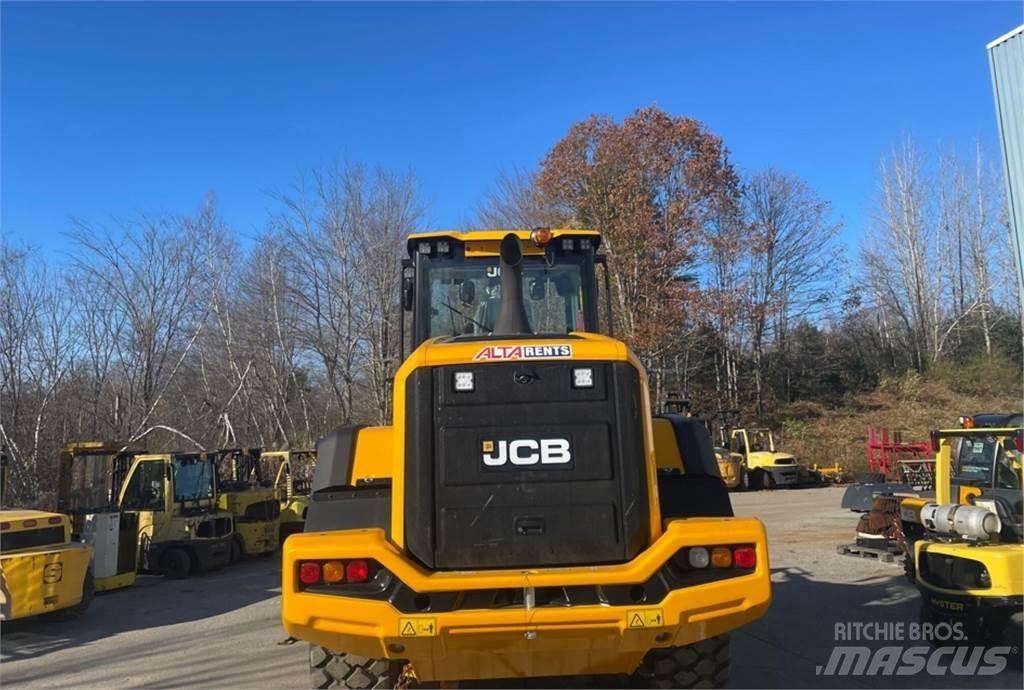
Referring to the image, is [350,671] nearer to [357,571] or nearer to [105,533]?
[357,571]

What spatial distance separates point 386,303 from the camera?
25.6 meters

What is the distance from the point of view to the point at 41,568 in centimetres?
801

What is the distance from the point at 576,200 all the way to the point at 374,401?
10.4 metres

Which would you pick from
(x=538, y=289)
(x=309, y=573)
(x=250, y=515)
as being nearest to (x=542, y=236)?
(x=538, y=289)

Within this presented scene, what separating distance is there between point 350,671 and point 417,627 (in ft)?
4.02

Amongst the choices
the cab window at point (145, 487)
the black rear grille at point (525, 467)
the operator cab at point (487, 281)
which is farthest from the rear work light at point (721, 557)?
the cab window at point (145, 487)

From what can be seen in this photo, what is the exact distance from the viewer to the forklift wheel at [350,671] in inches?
171

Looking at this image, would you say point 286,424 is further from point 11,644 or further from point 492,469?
point 492,469

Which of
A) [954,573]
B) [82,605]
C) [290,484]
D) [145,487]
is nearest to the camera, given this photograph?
[954,573]

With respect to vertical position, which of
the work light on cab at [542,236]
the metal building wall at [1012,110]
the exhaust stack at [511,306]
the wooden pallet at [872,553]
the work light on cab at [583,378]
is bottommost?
the wooden pallet at [872,553]

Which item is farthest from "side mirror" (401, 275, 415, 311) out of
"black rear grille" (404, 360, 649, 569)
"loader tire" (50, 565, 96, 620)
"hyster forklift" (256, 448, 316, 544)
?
"hyster forklift" (256, 448, 316, 544)

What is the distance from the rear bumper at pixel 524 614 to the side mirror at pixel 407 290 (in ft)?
7.93

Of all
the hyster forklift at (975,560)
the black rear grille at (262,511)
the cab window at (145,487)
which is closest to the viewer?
the hyster forklift at (975,560)

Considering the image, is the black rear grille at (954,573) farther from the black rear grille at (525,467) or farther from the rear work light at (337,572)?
the rear work light at (337,572)
